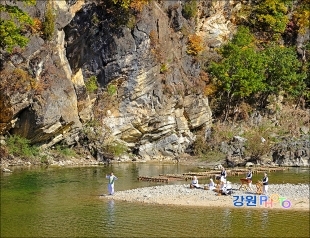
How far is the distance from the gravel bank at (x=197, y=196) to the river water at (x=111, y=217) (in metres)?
1.35

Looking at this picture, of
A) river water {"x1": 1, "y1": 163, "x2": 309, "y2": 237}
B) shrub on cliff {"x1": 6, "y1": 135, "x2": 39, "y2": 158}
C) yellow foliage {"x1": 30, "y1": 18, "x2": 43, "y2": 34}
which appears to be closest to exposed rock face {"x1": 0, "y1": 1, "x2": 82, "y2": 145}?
shrub on cliff {"x1": 6, "y1": 135, "x2": 39, "y2": 158}

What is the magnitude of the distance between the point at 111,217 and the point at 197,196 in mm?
8331

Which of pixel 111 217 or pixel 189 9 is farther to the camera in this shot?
pixel 189 9

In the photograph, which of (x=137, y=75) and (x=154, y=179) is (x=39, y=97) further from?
(x=154, y=179)

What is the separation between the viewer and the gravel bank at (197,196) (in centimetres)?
3095

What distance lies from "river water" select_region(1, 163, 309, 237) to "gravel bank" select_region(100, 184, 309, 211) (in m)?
1.35

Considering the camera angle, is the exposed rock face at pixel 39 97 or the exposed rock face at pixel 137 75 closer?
the exposed rock face at pixel 39 97

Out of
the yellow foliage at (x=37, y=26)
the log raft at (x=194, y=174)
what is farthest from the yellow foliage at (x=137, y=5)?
the log raft at (x=194, y=174)

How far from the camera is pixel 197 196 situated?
3341 cm

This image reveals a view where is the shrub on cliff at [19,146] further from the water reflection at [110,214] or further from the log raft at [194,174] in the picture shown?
the water reflection at [110,214]

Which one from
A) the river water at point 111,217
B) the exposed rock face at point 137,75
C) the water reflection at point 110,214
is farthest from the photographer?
the exposed rock face at point 137,75

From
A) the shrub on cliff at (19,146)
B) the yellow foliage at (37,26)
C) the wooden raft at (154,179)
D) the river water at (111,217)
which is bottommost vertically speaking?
the river water at (111,217)

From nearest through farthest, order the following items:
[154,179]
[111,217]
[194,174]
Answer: [111,217] → [154,179] → [194,174]

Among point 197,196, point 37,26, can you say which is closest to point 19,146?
point 37,26
